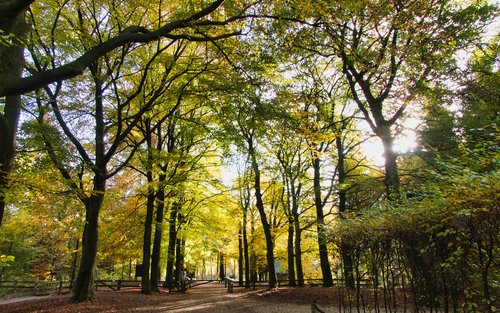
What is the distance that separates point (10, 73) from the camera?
5773 millimetres

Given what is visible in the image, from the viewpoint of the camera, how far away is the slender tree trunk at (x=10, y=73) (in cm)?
580

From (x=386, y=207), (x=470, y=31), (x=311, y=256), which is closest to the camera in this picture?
(x=386, y=207)

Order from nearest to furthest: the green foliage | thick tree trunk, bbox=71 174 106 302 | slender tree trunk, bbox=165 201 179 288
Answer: the green foliage < thick tree trunk, bbox=71 174 106 302 < slender tree trunk, bbox=165 201 179 288

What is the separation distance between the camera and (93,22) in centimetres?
1096

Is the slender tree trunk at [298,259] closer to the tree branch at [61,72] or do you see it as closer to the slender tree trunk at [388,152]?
the slender tree trunk at [388,152]

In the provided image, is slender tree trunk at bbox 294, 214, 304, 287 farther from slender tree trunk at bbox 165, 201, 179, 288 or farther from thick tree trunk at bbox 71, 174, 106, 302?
thick tree trunk at bbox 71, 174, 106, 302

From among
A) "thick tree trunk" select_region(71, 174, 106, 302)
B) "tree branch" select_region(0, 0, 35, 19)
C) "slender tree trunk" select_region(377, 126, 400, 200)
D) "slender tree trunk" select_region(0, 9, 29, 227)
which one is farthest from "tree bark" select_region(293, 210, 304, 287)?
"tree branch" select_region(0, 0, 35, 19)

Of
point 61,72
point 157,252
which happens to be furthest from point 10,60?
point 157,252

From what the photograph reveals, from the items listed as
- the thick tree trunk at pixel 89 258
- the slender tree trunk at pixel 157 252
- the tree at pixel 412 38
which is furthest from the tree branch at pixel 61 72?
the slender tree trunk at pixel 157 252

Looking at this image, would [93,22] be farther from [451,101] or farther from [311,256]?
[311,256]

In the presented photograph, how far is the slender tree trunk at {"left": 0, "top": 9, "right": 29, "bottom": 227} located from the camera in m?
5.80

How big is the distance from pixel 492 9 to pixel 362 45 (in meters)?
4.31

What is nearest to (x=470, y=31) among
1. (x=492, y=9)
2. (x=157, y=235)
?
(x=492, y=9)

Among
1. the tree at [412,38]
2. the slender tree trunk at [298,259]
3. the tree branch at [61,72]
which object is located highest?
the tree at [412,38]
